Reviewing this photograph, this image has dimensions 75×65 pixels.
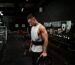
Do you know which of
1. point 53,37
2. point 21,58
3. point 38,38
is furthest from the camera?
point 53,37

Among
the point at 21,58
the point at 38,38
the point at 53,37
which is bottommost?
the point at 21,58

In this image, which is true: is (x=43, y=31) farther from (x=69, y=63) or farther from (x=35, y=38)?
(x=69, y=63)

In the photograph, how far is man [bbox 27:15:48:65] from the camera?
209 inches

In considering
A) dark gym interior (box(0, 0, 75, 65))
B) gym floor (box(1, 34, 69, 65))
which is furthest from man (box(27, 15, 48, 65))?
gym floor (box(1, 34, 69, 65))

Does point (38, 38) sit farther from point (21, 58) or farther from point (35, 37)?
point (21, 58)

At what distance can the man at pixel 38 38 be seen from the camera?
5316 millimetres

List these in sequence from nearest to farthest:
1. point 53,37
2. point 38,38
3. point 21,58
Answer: point 38,38, point 21,58, point 53,37

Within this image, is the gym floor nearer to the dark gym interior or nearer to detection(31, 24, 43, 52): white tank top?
the dark gym interior

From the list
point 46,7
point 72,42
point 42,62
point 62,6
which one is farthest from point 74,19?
point 46,7

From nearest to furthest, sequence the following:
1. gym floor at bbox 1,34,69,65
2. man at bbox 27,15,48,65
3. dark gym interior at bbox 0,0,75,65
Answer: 1. man at bbox 27,15,48,65
2. gym floor at bbox 1,34,69,65
3. dark gym interior at bbox 0,0,75,65

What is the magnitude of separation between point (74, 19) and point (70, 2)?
168 centimetres

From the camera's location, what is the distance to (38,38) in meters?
5.40

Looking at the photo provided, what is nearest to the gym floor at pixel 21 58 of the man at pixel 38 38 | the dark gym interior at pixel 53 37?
the dark gym interior at pixel 53 37

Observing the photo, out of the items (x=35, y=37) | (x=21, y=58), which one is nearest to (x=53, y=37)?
(x=21, y=58)
